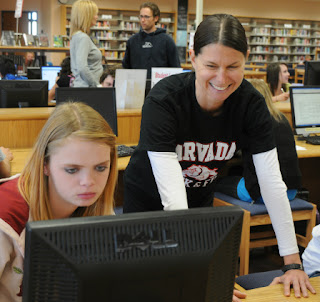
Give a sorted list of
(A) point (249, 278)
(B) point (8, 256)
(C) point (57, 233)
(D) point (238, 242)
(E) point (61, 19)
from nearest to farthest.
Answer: (C) point (57, 233), (D) point (238, 242), (B) point (8, 256), (A) point (249, 278), (E) point (61, 19)

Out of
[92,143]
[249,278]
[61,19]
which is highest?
[61,19]

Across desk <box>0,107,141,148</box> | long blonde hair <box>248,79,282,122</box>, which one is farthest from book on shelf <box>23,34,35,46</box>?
long blonde hair <box>248,79,282,122</box>

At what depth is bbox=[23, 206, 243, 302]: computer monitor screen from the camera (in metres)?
0.67

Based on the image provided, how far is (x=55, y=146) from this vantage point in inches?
47.6

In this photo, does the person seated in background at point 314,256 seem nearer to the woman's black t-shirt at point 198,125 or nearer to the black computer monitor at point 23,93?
the woman's black t-shirt at point 198,125

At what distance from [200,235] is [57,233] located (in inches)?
8.0

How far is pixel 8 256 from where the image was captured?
1080 millimetres

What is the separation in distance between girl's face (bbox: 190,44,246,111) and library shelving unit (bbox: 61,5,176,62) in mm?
12943

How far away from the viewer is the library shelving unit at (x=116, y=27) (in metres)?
14.0

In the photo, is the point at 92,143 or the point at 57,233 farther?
the point at 92,143

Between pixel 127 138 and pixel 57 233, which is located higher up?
pixel 57 233

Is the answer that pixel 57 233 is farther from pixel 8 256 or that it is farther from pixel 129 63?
pixel 129 63

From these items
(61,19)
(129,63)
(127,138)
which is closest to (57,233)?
(127,138)

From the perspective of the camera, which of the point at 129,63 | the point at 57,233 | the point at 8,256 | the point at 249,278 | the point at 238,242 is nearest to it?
the point at 57,233
